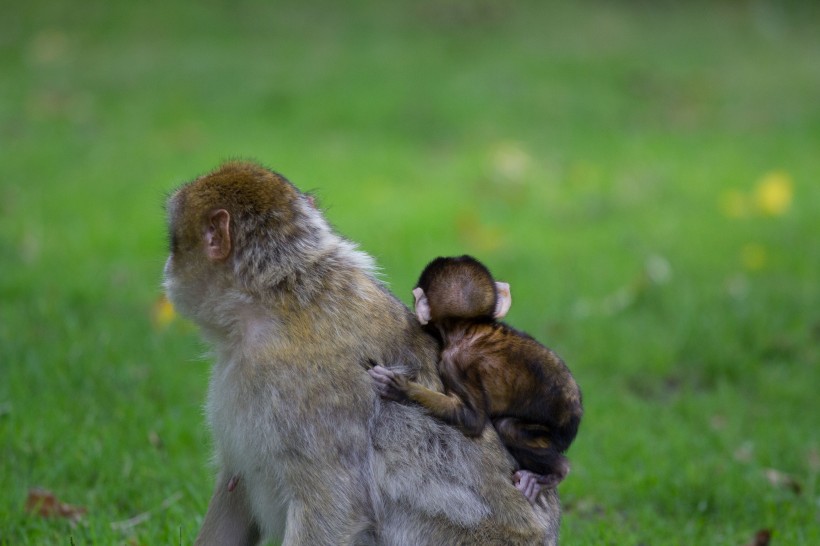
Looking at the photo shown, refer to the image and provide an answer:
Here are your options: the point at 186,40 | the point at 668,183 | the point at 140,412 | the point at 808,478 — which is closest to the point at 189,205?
the point at 140,412

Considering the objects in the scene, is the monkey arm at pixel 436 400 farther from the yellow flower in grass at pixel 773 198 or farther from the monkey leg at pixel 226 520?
the yellow flower in grass at pixel 773 198

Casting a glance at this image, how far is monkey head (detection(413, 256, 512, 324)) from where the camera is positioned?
417 centimetres

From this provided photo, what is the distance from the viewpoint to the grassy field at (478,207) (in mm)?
5637

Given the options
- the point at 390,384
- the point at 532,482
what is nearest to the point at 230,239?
the point at 390,384

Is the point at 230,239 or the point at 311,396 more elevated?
the point at 230,239

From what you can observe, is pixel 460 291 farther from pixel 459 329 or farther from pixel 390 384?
pixel 390 384

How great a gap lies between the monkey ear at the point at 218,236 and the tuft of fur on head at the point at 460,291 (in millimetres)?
776

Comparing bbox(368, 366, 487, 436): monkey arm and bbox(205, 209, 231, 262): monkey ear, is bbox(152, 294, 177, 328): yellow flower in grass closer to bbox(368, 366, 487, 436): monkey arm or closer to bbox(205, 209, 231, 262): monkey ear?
bbox(205, 209, 231, 262): monkey ear

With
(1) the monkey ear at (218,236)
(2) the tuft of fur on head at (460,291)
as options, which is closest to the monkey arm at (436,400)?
(2) the tuft of fur on head at (460,291)

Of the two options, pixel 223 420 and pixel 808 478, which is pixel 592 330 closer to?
pixel 808 478

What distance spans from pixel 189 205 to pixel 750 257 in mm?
6062

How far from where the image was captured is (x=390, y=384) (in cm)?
385

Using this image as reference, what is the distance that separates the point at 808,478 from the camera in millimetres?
5895

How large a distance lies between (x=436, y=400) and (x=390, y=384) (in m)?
0.17
